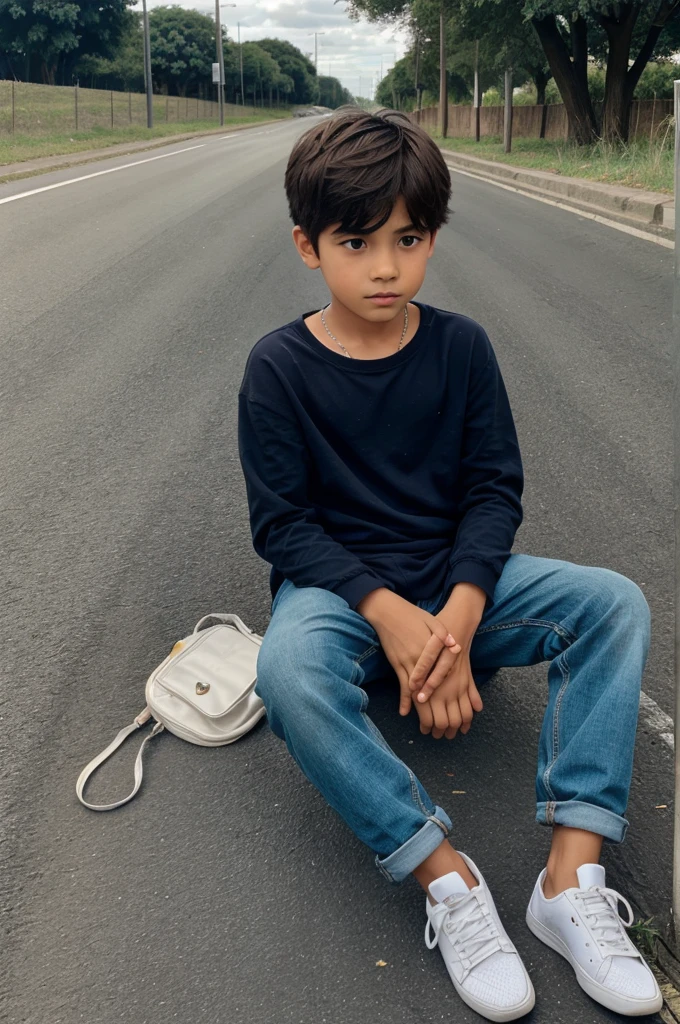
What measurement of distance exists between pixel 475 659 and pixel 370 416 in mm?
630

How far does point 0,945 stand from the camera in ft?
6.17

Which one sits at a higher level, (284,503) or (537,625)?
(284,503)

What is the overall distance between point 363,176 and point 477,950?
1.57 meters

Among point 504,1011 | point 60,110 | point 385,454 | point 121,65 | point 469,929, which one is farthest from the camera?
point 121,65

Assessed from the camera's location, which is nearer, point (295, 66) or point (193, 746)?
point (193, 746)

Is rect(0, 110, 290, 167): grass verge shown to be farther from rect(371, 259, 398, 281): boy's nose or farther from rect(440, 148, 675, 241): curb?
rect(371, 259, 398, 281): boy's nose

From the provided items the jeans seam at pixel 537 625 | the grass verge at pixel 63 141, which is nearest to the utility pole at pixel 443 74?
the grass verge at pixel 63 141

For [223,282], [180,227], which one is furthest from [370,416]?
[180,227]

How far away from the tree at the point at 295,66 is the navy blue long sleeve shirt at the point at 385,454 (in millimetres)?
151463

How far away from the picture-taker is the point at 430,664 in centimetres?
203

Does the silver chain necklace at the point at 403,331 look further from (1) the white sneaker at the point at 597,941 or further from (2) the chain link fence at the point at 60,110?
(2) the chain link fence at the point at 60,110

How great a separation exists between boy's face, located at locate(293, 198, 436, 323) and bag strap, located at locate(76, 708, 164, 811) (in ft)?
3.76

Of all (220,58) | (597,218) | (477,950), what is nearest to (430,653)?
(477,950)

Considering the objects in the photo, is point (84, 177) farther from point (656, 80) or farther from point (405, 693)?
point (656, 80)
